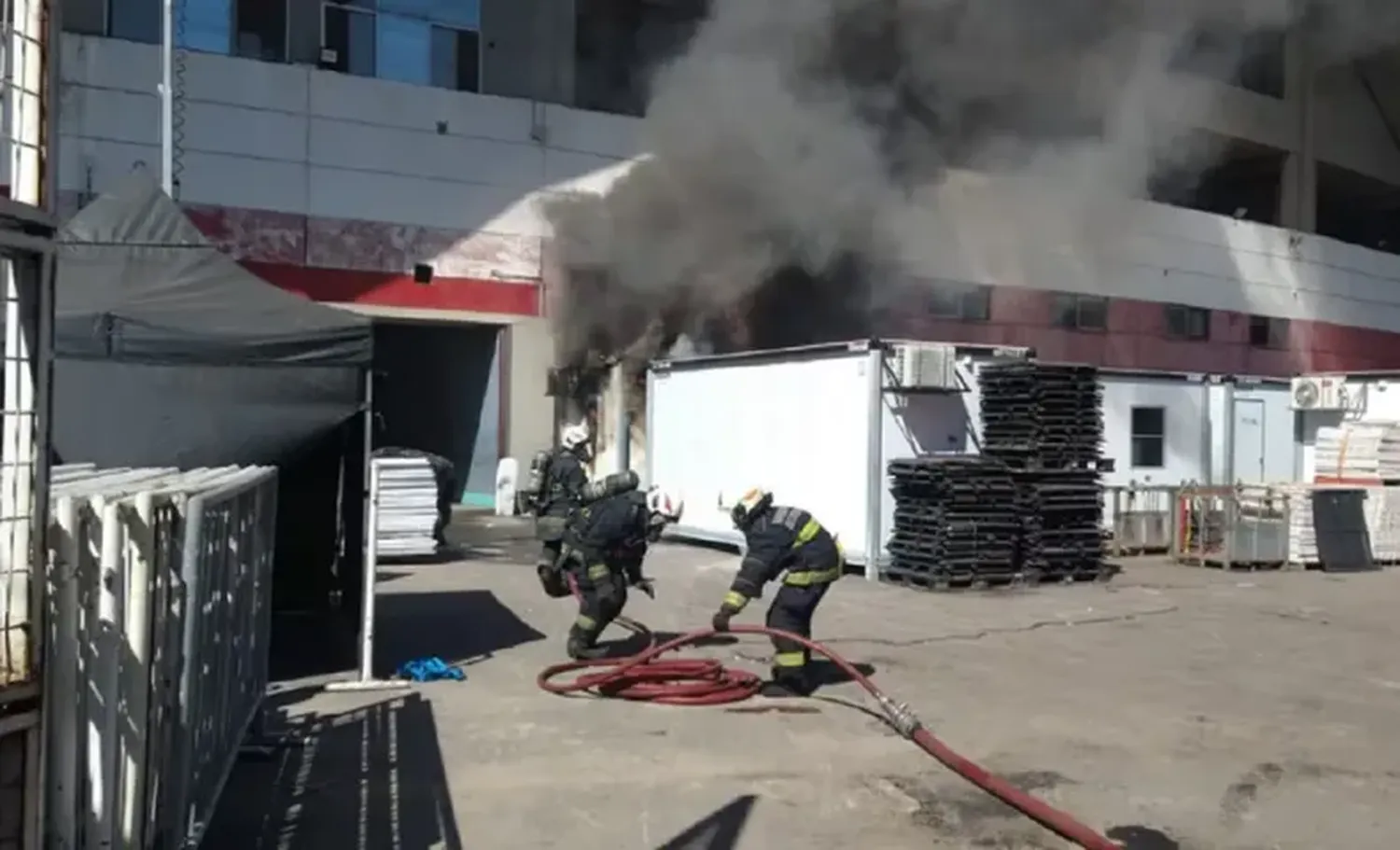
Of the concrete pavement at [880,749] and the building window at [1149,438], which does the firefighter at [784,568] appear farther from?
the building window at [1149,438]

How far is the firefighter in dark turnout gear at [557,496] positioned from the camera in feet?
29.4

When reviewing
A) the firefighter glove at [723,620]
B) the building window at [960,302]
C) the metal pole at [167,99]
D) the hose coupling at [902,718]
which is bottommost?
the hose coupling at [902,718]

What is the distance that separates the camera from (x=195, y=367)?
670cm

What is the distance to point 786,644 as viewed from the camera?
7.34 meters

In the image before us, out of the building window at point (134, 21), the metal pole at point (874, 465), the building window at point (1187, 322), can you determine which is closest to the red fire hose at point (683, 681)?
the metal pole at point (874, 465)

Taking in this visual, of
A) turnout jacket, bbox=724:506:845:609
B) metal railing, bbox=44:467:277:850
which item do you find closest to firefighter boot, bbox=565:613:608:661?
turnout jacket, bbox=724:506:845:609

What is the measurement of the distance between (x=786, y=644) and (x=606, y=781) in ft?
6.74

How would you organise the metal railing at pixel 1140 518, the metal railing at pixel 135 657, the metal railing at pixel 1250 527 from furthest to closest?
the metal railing at pixel 1140 518 < the metal railing at pixel 1250 527 < the metal railing at pixel 135 657

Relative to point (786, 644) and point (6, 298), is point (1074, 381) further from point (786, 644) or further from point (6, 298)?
point (6, 298)

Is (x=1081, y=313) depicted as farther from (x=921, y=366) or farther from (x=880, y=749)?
(x=880, y=749)

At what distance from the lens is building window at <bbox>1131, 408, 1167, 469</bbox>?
15.7 m

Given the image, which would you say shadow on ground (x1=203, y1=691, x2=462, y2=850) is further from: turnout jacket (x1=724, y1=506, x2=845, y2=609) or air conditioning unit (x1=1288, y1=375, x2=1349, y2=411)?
air conditioning unit (x1=1288, y1=375, x2=1349, y2=411)

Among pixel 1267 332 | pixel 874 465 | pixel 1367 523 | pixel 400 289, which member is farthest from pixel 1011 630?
pixel 1267 332

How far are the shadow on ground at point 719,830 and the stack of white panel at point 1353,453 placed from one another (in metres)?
12.7
